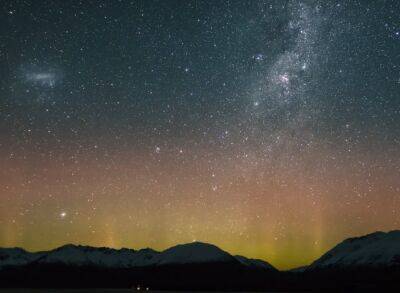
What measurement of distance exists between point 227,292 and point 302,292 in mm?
27617

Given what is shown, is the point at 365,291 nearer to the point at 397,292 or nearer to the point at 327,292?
the point at 327,292

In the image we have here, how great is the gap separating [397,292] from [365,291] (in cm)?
2760

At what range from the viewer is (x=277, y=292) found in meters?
168

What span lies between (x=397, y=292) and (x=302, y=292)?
1467 inches

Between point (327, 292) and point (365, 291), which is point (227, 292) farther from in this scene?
point (365, 291)

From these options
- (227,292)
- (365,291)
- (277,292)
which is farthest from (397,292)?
(227,292)

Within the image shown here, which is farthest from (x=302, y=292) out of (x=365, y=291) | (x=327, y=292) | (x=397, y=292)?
(x=397, y=292)

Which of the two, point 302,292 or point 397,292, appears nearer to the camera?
point 397,292

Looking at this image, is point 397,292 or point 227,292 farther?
point 227,292

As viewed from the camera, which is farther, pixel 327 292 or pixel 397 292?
pixel 327 292

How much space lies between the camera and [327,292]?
6663 inches

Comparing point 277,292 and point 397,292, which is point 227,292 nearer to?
point 277,292

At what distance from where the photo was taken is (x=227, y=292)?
172000 mm

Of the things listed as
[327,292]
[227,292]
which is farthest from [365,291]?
[227,292]
